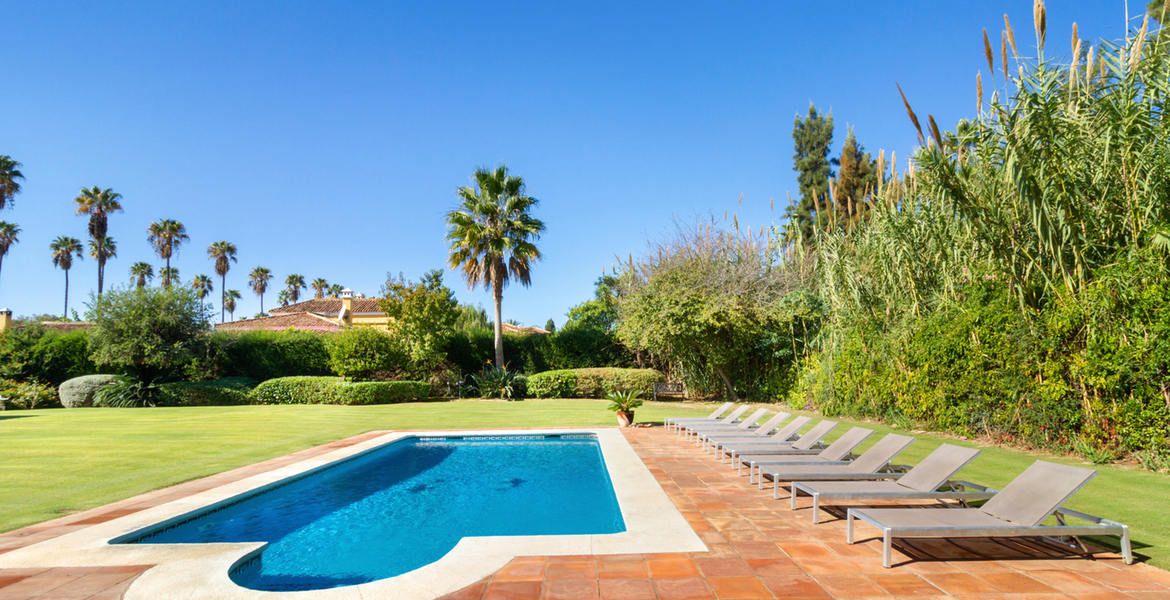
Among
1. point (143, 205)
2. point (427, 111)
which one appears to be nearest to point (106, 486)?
point (427, 111)

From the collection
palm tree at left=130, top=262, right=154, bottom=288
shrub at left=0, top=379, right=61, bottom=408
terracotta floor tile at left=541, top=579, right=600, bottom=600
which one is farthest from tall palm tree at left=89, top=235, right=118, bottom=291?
terracotta floor tile at left=541, top=579, right=600, bottom=600

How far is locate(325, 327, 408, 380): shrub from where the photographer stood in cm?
2086

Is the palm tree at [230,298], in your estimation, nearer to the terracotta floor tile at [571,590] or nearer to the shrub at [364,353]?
the shrub at [364,353]

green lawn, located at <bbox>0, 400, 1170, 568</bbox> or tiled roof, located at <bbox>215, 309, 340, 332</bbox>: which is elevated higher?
tiled roof, located at <bbox>215, 309, 340, 332</bbox>

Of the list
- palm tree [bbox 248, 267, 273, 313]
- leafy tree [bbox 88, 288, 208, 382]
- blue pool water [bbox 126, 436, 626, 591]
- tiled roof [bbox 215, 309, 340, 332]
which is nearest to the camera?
blue pool water [bbox 126, 436, 626, 591]

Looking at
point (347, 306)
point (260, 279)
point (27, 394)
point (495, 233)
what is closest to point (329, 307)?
point (260, 279)

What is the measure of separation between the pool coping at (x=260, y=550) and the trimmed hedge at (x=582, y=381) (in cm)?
1488

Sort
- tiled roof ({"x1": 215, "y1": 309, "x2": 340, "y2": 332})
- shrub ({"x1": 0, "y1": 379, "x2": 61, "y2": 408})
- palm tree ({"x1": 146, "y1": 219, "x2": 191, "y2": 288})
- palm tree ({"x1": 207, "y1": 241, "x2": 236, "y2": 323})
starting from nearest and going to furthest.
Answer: shrub ({"x1": 0, "y1": 379, "x2": 61, "y2": 408}) → tiled roof ({"x1": 215, "y1": 309, "x2": 340, "y2": 332}) → palm tree ({"x1": 146, "y1": 219, "x2": 191, "y2": 288}) → palm tree ({"x1": 207, "y1": 241, "x2": 236, "y2": 323})

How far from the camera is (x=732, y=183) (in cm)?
1945

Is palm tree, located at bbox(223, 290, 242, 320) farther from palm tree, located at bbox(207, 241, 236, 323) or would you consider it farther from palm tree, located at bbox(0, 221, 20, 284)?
palm tree, located at bbox(0, 221, 20, 284)

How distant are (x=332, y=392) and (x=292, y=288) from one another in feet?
151

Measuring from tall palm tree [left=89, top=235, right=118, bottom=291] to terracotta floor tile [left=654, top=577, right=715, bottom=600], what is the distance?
52.8 metres

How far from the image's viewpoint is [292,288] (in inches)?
2367

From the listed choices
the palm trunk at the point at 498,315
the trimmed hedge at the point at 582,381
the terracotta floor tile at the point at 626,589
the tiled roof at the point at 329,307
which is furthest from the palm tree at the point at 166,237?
the terracotta floor tile at the point at 626,589
